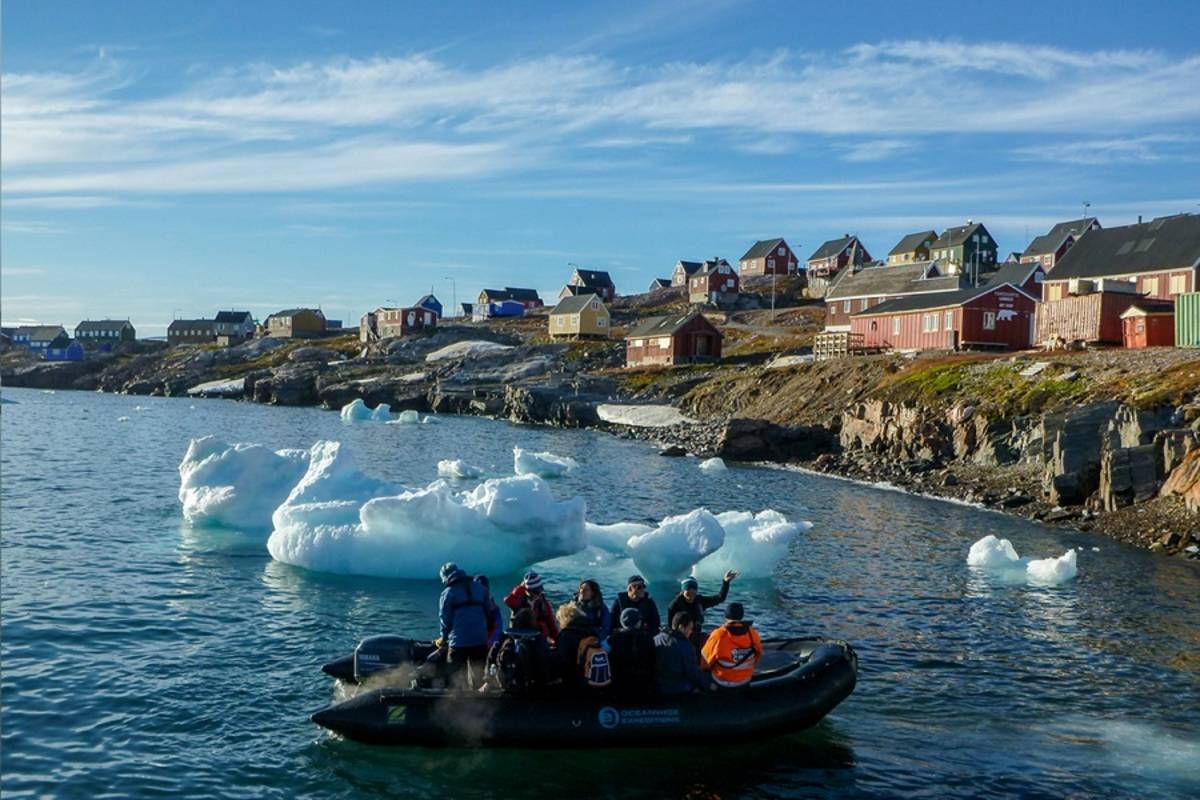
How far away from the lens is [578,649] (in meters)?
14.8

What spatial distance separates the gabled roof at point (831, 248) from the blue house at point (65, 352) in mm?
110666

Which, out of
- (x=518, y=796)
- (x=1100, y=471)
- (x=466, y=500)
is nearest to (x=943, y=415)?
(x=1100, y=471)

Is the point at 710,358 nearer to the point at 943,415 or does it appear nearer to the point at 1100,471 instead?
the point at 943,415

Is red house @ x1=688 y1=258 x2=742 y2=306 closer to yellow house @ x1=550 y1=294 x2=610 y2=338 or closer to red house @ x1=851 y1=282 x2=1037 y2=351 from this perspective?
yellow house @ x1=550 y1=294 x2=610 y2=338

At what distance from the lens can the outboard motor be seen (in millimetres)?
15641

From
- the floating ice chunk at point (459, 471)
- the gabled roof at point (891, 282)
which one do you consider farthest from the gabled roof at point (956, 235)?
the floating ice chunk at point (459, 471)

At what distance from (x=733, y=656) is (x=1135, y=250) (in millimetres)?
65777

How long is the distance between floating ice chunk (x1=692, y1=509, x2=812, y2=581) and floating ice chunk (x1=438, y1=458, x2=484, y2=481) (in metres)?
20.2

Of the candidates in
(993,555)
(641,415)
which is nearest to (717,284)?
(641,415)

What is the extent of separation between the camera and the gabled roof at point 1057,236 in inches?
4395

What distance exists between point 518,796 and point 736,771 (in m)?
3.17

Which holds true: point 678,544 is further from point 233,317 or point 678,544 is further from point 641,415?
point 233,317

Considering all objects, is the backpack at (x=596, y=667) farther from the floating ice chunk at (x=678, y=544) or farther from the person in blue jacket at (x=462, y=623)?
the floating ice chunk at (x=678, y=544)

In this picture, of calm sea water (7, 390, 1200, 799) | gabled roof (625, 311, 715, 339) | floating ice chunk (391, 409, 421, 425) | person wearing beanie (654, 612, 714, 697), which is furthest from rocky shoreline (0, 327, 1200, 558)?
→ person wearing beanie (654, 612, 714, 697)
